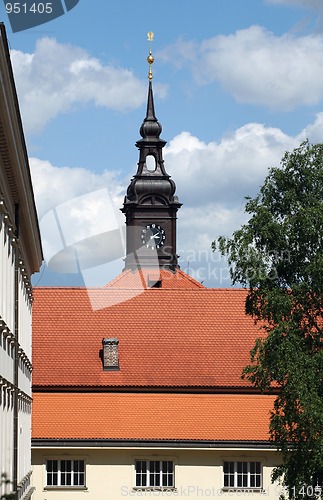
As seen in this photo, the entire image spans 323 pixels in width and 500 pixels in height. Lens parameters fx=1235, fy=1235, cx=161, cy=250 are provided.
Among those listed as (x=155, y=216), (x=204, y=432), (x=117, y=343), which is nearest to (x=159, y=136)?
(x=155, y=216)

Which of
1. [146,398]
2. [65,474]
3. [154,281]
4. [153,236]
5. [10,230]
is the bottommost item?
[65,474]

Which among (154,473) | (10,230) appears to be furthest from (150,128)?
(10,230)

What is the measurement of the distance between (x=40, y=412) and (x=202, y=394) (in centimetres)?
682

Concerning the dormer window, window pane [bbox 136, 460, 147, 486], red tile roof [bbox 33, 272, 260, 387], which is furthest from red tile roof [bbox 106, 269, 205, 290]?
window pane [bbox 136, 460, 147, 486]

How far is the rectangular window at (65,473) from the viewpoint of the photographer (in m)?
45.5

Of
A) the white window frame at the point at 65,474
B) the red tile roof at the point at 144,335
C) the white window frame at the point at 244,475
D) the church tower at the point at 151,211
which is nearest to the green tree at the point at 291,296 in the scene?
the white window frame at the point at 244,475

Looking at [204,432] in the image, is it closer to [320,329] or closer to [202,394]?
[202,394]

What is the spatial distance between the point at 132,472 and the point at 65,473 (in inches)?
97.5

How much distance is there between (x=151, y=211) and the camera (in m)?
81.1

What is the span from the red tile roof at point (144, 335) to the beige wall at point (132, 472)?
4706mm

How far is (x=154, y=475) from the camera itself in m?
45.9

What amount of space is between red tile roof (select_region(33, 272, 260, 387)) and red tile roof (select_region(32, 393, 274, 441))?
0.96 m

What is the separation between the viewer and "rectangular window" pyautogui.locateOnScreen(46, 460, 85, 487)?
45469 millimetres

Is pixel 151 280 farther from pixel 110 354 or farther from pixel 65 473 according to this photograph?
pixel 65 473
